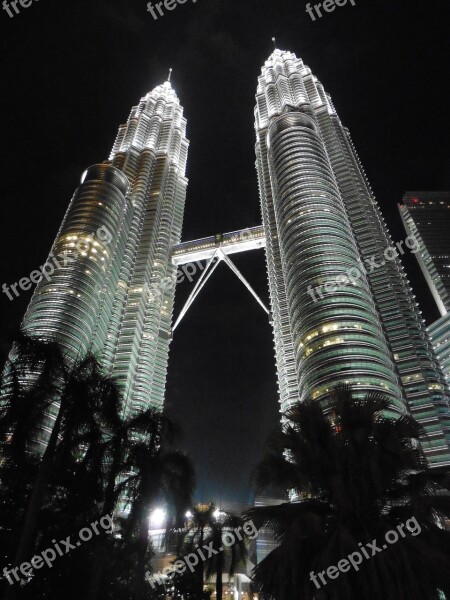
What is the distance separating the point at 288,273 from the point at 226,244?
41.9m

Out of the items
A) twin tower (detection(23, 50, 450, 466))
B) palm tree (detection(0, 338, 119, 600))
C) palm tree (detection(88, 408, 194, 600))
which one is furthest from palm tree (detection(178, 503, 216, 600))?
twin tower (detection(23, 50, 450, 466))

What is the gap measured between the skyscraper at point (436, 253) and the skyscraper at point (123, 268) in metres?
91.5

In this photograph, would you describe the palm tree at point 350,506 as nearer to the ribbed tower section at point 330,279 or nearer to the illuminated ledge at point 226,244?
the ribbed tower section at point 330,279

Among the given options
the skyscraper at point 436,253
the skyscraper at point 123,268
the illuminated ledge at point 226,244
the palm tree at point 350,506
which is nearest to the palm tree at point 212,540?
the palm tree at point 350,506

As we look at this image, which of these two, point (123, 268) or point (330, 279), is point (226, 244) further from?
point (330, 279)

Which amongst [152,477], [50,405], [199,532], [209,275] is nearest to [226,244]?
[209,275]

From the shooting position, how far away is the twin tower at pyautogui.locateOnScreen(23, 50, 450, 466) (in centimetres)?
9625

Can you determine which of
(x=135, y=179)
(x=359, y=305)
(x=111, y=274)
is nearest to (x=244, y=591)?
(x=359, y=305)

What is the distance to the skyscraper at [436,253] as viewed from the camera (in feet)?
529

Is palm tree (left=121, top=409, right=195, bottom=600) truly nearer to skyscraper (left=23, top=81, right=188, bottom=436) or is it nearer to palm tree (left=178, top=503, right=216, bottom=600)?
palm tree (left=178, top=503, right=216, bottom=600)

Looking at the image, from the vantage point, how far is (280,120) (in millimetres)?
139500

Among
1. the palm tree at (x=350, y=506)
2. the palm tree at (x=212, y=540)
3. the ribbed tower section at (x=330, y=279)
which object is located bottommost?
the palm tree at (x=350, y=506)

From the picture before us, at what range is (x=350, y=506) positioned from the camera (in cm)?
1398

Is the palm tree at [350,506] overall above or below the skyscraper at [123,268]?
below
